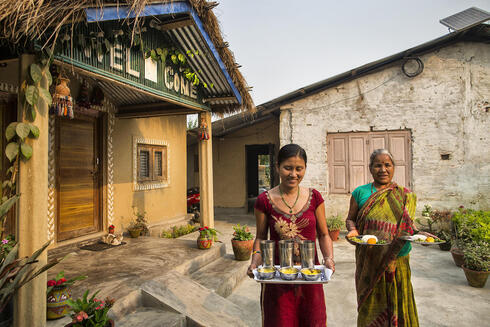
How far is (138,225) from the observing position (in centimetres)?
658

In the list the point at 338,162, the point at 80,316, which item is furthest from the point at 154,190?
the point at 80,316

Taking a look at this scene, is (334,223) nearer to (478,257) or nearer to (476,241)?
(476,241)

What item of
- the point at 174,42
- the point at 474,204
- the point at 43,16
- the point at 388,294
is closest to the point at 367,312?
the point at 388,294

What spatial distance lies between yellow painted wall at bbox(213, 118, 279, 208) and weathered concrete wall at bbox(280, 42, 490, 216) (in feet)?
11.0

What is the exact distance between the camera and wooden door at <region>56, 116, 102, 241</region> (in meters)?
5.34

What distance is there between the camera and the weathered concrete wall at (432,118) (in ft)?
25.3

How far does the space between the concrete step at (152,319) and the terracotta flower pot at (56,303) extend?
0.50 meters

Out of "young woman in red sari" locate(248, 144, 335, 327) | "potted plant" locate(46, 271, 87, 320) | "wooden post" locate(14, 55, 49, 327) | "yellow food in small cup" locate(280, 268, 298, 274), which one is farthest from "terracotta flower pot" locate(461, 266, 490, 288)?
"wooden post" locate(14, 55, 49, 327)

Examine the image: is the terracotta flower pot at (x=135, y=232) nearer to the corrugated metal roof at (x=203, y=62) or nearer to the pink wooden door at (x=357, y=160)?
the corrugated metal roof at (x=203, y=62)

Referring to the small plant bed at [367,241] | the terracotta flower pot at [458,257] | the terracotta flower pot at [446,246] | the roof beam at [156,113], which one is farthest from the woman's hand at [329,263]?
the terracotta flower pot at [446,246]

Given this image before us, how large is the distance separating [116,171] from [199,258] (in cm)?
300

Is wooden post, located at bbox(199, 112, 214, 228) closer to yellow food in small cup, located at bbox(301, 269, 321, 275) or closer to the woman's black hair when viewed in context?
the woman's black hair

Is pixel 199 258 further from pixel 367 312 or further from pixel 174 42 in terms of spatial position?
pixel 174 42

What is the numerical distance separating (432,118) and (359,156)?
2.04m
